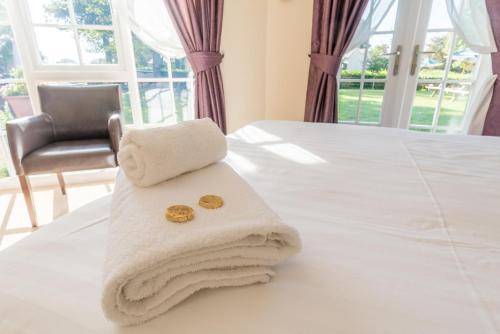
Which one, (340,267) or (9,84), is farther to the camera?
(9,84)

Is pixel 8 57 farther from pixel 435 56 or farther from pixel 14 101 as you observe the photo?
pixel 435 56

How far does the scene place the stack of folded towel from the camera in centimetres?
39

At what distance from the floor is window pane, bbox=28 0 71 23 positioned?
1.36 meters

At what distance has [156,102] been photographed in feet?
8.43

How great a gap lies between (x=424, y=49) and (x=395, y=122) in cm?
57

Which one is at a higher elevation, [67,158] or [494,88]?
[494,88]

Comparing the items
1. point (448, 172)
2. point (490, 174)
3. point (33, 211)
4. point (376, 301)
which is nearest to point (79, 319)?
point (376, 301)

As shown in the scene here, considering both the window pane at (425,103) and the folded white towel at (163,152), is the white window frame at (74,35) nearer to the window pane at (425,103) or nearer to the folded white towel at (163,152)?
the folded white towel at (163,152)

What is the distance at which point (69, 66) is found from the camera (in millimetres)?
2225

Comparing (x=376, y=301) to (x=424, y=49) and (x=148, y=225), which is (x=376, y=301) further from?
(x=424, y=49)

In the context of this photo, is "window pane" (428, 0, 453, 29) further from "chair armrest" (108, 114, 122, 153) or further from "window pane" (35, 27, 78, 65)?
"window pane" (35, 27, 78, 65)

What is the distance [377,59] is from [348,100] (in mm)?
379

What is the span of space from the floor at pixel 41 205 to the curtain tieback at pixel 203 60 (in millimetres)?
1272

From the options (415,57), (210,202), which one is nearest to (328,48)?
(415,57)
